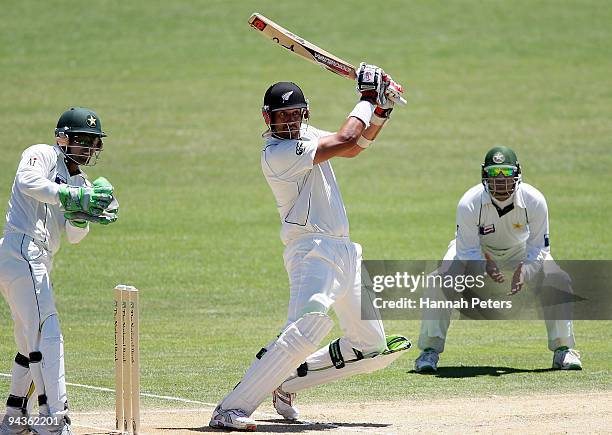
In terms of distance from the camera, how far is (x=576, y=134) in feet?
75.7

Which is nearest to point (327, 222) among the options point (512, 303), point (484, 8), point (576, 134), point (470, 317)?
Result: point (470, 317)

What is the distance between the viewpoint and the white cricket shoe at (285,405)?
781 centimetres

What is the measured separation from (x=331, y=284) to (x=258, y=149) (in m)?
15.1

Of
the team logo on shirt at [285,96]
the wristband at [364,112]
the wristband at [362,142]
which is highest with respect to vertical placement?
the team logo on shirt at [285,96]

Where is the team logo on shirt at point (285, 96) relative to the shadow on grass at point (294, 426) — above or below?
above

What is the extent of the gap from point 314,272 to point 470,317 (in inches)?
200

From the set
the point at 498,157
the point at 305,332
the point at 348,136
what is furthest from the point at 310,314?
the point at 498,157

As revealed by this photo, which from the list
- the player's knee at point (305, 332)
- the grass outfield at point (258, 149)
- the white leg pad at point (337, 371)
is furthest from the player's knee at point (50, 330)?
the white leg pad at point (337, 371)

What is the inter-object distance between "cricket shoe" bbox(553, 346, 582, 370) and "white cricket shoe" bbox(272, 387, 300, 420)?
2854mm

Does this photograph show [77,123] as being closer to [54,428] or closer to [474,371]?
[54,428]

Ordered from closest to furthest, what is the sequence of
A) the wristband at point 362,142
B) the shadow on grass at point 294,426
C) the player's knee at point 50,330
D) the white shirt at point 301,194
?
the player's knee at point 50,330
the shadow on grass at point 294,426
the white shirt at point 301,194
the wristband at point 362,142

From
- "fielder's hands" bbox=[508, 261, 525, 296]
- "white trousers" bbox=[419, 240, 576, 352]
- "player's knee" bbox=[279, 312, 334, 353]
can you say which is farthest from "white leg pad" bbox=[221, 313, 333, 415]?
"fielder's hands" bbox=[508, 261, 525, 296]

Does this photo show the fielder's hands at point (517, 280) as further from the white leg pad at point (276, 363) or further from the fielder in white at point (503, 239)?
the white leg pad at point (276, 363)

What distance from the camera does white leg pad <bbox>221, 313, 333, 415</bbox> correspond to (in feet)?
23.9
